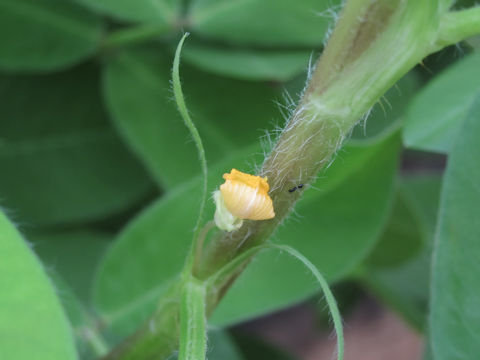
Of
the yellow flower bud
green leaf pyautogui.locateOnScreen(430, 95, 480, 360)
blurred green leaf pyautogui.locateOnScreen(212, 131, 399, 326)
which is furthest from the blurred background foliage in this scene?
the yellow flower bud

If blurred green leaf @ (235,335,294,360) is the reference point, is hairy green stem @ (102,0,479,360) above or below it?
above

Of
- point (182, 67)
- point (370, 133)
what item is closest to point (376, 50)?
point (370, 133)

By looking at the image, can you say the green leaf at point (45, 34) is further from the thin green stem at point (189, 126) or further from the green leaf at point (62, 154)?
the thin green stem at point (189, 126)

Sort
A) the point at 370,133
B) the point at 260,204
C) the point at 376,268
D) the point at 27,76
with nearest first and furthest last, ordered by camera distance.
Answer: the point at 260,204, the point at 370,133, the point at 27,76, the point at 376,268

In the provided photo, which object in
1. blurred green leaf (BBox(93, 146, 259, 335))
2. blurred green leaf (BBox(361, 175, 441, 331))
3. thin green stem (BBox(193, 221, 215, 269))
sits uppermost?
thin green stem (BBox(193, 221, 215, 269))

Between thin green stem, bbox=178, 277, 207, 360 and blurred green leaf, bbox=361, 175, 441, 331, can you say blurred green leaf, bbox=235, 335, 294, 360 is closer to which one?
blurred green leaf, bbox=361, 175, 441, 331

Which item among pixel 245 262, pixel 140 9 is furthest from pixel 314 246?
pixel 140 9

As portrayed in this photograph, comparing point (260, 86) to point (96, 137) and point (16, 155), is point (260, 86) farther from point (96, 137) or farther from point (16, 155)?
point (16, 155)
